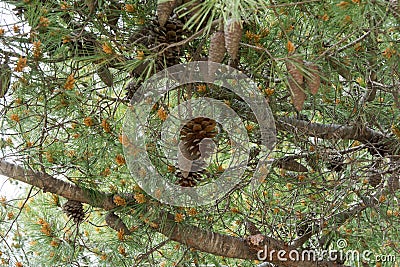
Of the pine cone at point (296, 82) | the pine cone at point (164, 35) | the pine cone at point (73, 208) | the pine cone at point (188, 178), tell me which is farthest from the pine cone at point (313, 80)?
the pine cone at point (73, 208)

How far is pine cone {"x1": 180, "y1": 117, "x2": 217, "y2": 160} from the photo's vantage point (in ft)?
2.37

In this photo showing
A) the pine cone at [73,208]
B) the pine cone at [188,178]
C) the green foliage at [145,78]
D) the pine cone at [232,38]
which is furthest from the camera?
the pine cone at [73,208]

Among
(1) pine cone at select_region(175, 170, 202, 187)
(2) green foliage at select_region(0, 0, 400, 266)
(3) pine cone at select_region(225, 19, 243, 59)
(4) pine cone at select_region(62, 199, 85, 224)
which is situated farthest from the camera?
(4) pine cone at select_region(62, 199, 85, 224)

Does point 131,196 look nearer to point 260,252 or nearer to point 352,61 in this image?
point 260,252

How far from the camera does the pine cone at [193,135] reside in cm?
72

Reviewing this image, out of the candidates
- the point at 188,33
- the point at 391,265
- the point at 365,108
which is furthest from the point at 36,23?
the point at 391,265

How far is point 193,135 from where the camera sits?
0.73m

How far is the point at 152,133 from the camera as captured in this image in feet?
2.64

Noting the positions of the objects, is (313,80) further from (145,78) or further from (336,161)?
(336,161)

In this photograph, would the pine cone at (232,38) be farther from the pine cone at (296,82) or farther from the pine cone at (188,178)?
the pine cone at (188,178)

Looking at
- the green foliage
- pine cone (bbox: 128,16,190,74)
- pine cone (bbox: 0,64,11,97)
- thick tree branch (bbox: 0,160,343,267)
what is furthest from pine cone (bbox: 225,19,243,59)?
thick tree branch (bbox: 0,160,343,267)

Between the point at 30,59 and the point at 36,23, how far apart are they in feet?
0.17

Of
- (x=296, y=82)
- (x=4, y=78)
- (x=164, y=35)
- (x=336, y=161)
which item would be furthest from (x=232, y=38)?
(x=336, y=161)

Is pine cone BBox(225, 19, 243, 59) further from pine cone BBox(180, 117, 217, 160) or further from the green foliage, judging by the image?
pine cone BBox(180, 117, 217, 160)
